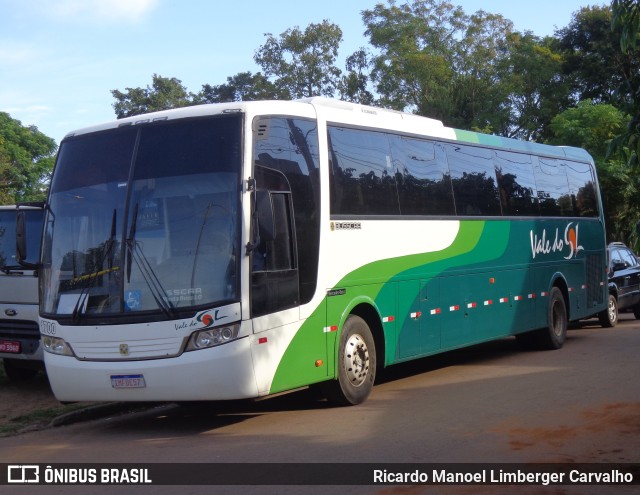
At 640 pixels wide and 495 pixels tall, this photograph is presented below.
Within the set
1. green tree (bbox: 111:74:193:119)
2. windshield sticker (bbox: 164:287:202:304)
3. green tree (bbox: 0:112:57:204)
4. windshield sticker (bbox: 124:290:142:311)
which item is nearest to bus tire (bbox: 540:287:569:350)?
windshield sticker (bbox: 164:287:202:304)

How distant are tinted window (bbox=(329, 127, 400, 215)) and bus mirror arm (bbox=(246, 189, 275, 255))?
5.47 feet

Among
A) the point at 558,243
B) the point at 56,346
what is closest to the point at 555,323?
the point at 558,243

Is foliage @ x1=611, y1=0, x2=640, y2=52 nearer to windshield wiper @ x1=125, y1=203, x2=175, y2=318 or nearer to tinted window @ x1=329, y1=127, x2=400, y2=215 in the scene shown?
tinted window @ x1=329, y1=127, x2=400, y2=215

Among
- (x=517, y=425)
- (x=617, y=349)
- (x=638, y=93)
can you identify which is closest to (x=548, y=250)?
(x=617, y=349)

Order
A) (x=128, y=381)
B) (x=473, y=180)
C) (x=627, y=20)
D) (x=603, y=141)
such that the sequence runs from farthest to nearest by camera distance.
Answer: (x=603, y=141)
(x=473, y=180)
(x=128, y=381)
(x=627, y=20)

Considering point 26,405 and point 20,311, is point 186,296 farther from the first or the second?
point 20,311

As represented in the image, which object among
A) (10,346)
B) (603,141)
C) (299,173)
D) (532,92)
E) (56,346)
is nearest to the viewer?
(56,346)

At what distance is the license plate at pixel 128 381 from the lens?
9.05 m

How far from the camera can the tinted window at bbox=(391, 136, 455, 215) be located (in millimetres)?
12359

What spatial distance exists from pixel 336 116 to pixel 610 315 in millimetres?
12179

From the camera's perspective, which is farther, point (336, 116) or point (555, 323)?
point (555, 323)

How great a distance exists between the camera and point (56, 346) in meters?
9.69

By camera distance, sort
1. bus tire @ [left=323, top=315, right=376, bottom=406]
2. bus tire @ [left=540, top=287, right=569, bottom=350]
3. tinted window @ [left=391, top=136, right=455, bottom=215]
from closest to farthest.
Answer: bus tire @ [left=323, top=315, right=376, bottom=406], tinted window @ [left=391, top=136, right=455, bottom=215], bus tire @ [left=540, top=287, right=569, bottom=350]

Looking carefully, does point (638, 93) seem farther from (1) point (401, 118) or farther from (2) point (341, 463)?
(1) point (401, 118)
